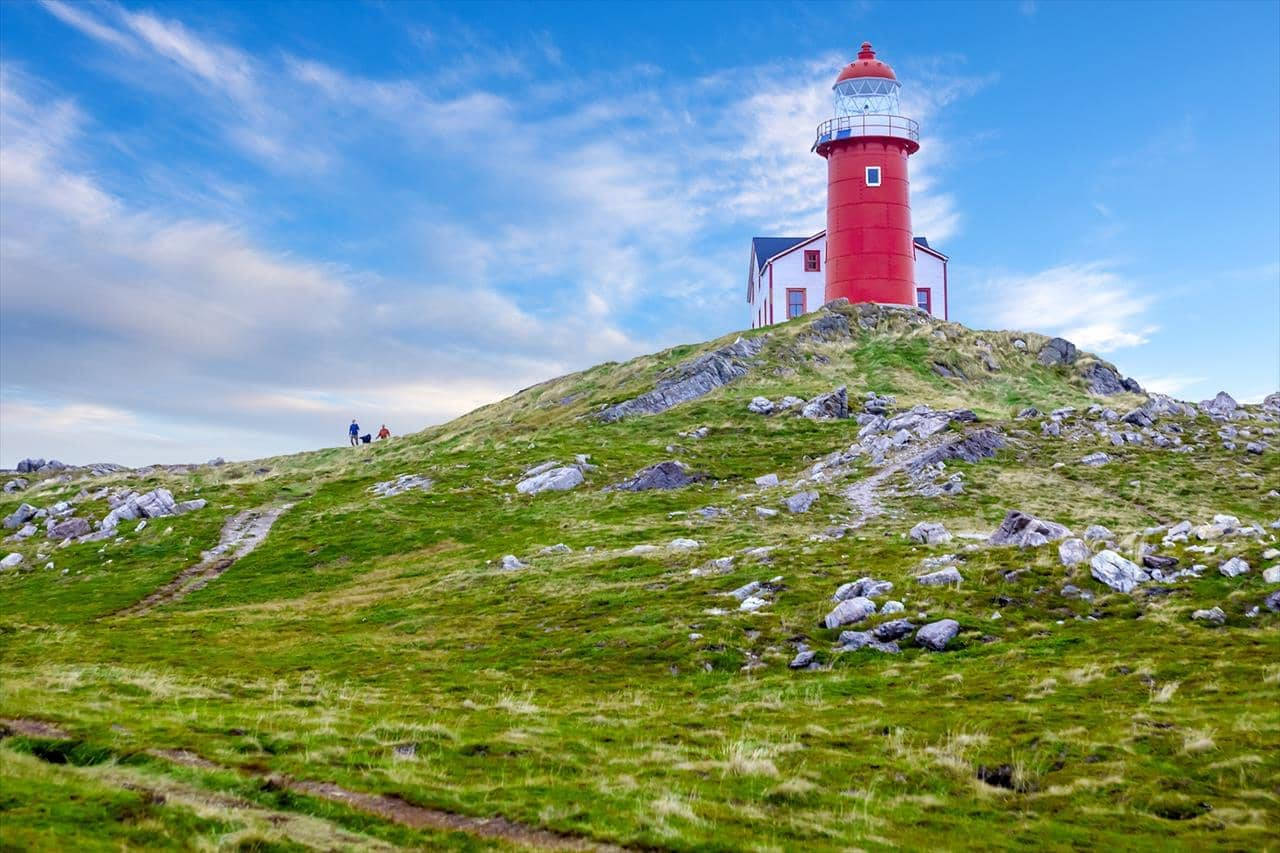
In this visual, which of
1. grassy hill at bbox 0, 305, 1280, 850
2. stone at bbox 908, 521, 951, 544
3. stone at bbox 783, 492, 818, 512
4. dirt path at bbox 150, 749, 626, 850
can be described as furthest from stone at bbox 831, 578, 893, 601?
dirt path at bbox 150, 749, 626, 850

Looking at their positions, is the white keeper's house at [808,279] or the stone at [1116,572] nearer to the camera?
the stone at [1116,572]

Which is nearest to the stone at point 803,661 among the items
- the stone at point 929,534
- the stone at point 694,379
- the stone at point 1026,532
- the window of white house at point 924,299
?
the stone at point 1026,532

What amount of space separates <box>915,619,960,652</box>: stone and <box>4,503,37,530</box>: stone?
63026 millimetres

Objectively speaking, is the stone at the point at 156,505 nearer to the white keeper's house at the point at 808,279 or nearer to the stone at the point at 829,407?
the stone at the point at 829,407

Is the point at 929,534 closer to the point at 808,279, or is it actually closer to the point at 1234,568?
the point at 1234,568

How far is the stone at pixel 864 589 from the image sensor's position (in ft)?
104

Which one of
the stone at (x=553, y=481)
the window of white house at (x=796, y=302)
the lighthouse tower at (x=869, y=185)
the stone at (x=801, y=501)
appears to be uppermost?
the lighthouse tower at (x=869, y=185)

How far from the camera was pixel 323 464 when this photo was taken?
297ft

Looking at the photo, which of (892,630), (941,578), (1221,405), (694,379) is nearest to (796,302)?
(694,379)

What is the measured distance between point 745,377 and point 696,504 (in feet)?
102

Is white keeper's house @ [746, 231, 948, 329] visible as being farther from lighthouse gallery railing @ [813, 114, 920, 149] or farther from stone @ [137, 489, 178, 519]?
stone @ [137, 489, 178, 519]

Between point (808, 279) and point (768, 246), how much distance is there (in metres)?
9.77

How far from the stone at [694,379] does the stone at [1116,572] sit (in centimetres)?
4881

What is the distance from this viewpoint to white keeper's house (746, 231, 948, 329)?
337 ft
